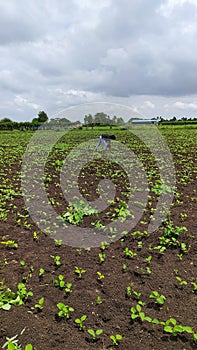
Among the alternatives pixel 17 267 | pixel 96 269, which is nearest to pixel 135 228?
pixel 96 269

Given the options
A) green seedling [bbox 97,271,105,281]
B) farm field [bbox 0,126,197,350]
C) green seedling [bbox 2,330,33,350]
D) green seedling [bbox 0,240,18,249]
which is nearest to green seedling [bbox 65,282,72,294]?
farm field [bbox 0,126,197,350]

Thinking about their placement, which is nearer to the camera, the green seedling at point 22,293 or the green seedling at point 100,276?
the green seedling at point 22,293

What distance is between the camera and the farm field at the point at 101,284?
2623 mm

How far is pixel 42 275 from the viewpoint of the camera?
3449 mm

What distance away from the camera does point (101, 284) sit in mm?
3324

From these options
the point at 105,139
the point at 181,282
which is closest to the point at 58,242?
the point at 181,282

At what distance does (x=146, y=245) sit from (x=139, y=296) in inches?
44.3

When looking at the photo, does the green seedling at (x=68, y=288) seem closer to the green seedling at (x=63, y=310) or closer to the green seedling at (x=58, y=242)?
the green seedling at (x=63, y=310)

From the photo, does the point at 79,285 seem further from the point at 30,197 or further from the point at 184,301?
the point at 30,197

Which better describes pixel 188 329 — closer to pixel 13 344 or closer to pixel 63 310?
pixel 63 310

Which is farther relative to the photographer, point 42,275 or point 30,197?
point 30,197

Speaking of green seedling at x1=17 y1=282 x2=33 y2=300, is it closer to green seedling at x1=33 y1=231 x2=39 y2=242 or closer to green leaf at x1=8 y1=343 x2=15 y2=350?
green leaf at x1=8 y1=343 x2=15 y2=350

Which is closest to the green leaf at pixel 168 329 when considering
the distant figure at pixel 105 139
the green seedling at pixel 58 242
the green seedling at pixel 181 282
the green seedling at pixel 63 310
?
the green seedling at pixel 181 282

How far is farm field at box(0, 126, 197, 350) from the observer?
8.61 ft
